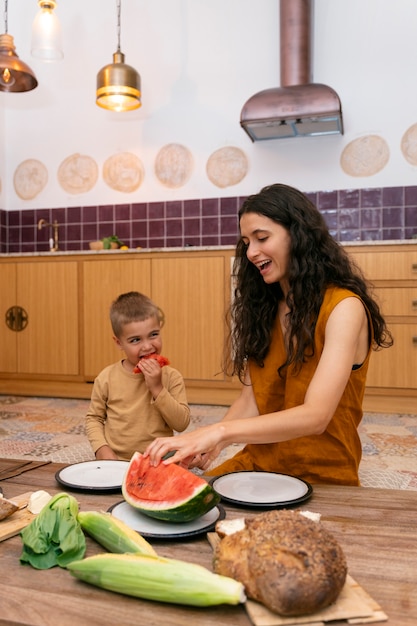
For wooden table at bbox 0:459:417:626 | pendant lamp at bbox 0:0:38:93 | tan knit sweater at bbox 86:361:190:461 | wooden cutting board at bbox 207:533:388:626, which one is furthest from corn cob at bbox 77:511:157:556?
pendant lamp at bbox 0:0:38:93

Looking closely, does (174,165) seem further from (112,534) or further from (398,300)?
(112,534)

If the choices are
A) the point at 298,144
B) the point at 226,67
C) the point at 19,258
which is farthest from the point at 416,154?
the point at 19,258

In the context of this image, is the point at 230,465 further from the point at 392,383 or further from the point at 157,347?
the point at 392,383

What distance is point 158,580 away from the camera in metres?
0.62

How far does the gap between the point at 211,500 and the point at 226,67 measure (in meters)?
4.73

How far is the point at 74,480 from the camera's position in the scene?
3.51 feet

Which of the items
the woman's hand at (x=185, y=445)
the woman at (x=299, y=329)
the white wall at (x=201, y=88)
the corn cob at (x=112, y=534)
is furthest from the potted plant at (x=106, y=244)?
the corn cob at (x=112, y=534)

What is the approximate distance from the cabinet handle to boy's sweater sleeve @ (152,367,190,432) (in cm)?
300

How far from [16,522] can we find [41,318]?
396 centimetres

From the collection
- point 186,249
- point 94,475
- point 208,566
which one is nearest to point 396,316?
Answer: point 186,249

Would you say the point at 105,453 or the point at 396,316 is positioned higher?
the point at 396,316

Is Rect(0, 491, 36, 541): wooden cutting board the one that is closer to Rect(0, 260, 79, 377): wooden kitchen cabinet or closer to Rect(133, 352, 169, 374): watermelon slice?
Rect(133, 352, 169, 374): watermelon slice

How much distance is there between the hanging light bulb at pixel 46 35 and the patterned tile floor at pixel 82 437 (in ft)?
8.67

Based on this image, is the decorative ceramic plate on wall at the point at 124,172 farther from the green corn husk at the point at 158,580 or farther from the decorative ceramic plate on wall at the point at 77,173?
the green corn husk at the point at 158,580
